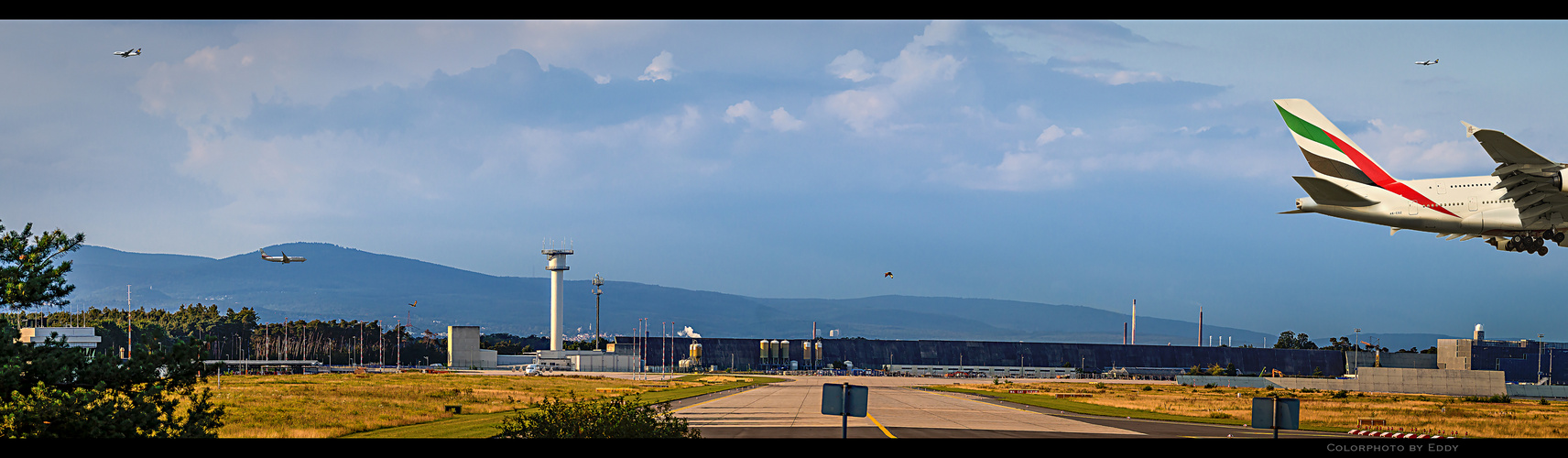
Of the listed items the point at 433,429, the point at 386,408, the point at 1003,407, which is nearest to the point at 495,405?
the point at 386,408

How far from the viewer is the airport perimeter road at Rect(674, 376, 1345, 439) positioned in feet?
136

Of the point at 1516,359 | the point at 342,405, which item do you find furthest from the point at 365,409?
the point at 1516,359

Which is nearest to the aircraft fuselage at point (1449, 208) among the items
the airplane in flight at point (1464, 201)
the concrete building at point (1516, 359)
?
the airplane in flight at point (1464, 201)

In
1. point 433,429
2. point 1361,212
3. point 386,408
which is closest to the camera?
point 1361,212

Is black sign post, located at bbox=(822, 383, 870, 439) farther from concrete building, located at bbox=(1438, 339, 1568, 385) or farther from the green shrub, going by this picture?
concrete building, located at bbox=(1438, 339, 1568, 385)

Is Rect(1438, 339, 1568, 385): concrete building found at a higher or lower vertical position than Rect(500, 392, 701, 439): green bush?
lower

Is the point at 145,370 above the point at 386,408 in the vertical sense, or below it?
above

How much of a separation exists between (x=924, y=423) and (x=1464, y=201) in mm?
29528

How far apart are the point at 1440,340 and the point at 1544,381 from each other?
20.7 metres

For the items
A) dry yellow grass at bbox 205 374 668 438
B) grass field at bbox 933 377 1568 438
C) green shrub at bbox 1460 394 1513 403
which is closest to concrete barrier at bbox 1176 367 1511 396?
green shrub at bbox 1460 394 1513 403

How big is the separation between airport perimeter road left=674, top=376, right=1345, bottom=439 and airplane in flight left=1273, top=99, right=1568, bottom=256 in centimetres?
1355

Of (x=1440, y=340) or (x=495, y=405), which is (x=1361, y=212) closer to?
(x=495, y=405)

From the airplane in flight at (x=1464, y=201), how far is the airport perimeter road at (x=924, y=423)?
13.5m
